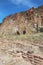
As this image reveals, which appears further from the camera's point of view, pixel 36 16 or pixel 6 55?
pixel 36 16

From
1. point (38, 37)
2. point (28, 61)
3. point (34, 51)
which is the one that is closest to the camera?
point (28, 61)

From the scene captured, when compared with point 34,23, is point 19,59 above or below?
below

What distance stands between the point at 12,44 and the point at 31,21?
42.7ft

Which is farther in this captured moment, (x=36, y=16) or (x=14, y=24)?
(x=14, y=24)

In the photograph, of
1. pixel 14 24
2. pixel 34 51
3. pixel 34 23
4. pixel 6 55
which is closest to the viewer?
pixel 34 51

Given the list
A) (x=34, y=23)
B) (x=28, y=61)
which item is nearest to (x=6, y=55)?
(x=28, y=61)

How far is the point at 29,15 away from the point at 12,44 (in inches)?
618

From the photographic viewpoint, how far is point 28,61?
710 inches

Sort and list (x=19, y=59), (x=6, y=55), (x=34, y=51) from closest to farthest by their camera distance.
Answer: (x=19, y=59), (x=34, y=51), (x=6, y=55)

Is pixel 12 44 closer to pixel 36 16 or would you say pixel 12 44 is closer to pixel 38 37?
pixel 38 37

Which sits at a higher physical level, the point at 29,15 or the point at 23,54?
the point at 29,15

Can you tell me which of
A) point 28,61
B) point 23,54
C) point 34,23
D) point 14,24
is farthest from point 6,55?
point 14,24

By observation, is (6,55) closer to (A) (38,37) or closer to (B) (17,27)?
(A) (38,37)

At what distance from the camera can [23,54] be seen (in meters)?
19.8
